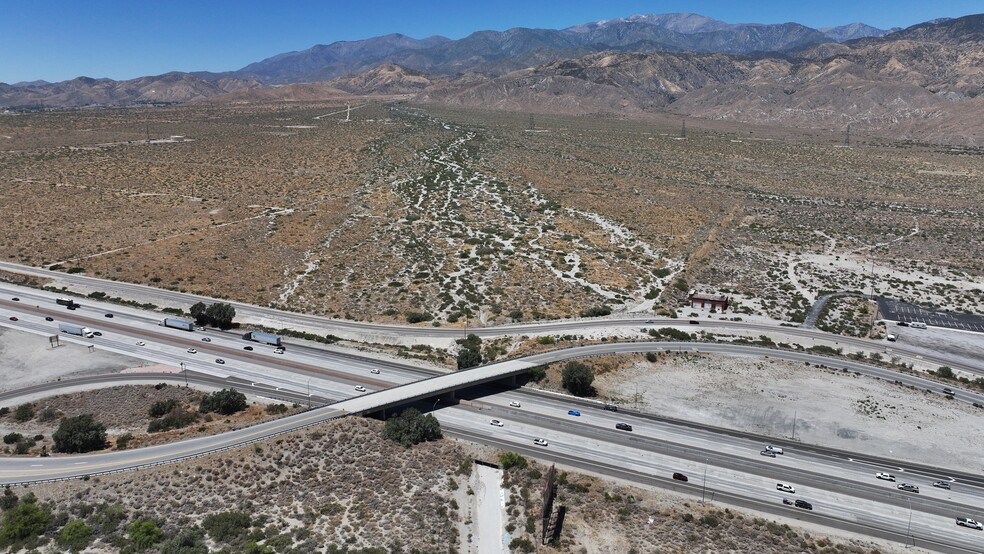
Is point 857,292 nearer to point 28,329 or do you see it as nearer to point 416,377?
point 416,377

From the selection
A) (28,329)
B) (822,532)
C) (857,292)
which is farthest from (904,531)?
(28,329)

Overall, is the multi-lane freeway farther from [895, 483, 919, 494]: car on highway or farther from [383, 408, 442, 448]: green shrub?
[383, 408, 442, 448]: green shrub

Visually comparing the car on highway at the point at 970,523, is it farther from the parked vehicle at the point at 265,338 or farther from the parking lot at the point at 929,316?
the parked vehicle at the point at 265,338

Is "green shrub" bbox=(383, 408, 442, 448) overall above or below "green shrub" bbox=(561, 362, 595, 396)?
Result: below

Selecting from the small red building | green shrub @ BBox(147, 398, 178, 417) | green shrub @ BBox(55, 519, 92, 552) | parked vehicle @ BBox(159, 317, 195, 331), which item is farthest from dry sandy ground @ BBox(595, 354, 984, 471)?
parked vehicle @ BBox(159, 317, 195, 331)

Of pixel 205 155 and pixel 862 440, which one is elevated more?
pixel 205 155
